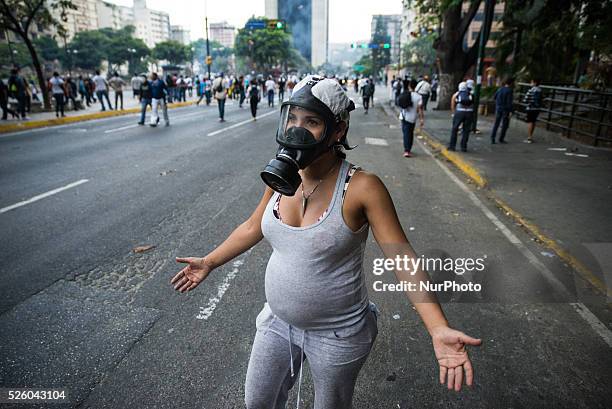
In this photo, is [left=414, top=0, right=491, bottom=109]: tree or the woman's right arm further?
[left=414, top=0, right=491, bottom=109]: tree

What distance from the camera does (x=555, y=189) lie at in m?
7.39

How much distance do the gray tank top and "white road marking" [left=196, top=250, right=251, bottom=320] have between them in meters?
1.88

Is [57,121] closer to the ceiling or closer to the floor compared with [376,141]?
closer to the ceiling

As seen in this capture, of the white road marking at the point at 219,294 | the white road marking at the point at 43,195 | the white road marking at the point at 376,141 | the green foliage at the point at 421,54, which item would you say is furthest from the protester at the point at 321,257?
the green foliage at the point at 421,54

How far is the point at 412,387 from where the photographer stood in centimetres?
266

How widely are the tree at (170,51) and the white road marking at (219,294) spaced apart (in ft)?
362

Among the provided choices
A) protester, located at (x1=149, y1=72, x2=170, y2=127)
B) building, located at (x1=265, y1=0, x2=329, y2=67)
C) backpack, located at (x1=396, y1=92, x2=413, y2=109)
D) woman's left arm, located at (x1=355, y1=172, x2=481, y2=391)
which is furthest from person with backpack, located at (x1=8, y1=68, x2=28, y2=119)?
building, located at (x1=265, y1=0, x2=329, y2=67)

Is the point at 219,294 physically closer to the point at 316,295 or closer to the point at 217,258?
the point at 217,258

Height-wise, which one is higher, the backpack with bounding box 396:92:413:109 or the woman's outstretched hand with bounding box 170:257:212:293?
the backpack with bounding box 396:92:413:109

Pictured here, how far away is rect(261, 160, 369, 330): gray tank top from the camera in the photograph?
1.57m

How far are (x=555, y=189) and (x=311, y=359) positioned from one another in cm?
729

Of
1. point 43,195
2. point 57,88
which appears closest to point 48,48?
point 57,88

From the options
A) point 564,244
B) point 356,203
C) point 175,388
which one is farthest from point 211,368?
point 564,244

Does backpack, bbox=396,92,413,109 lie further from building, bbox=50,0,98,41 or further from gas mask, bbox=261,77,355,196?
building, bbox=50,0,98,41
